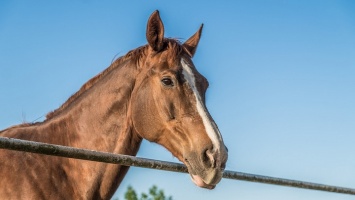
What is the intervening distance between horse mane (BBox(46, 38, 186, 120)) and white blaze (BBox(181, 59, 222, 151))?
0.66ft

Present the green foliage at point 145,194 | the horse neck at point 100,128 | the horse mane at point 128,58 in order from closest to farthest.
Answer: the horse neck at point 100,128, the horse mane at point 128,58, the green foliage at point 145,194

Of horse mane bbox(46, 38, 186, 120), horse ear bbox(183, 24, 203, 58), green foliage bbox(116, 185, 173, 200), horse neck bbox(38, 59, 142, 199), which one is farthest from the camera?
green foliage bbox(116, 185, 173, 200)

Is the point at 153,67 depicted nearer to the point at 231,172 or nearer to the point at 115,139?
the point at 115,139

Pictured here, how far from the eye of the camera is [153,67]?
4699 mm

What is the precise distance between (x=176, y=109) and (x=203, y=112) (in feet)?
0.97

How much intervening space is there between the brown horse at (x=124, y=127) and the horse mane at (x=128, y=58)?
1 cm

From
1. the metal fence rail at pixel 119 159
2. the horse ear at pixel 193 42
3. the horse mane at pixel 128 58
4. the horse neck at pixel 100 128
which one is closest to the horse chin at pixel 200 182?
the metal fence rail at pixel 119 159

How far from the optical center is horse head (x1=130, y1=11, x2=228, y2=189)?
3965 mm

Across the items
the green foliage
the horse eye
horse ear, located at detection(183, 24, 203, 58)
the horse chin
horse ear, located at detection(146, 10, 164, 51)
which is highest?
horse ear, located at detection(146, 10, 164, 51)

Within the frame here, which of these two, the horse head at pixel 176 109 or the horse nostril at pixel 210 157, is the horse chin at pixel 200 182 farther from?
the horse nostril at pixel 210 157

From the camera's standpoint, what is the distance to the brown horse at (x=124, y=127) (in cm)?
410

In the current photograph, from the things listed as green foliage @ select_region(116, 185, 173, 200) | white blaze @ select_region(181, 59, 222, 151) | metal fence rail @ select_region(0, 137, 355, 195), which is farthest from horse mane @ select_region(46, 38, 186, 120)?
green foliage @ select_region(116, 185, 173, 200)

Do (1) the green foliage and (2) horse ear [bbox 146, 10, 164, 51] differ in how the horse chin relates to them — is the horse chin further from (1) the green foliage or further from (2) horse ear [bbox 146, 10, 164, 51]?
(1) the green foliage

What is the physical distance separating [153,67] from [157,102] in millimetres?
378
